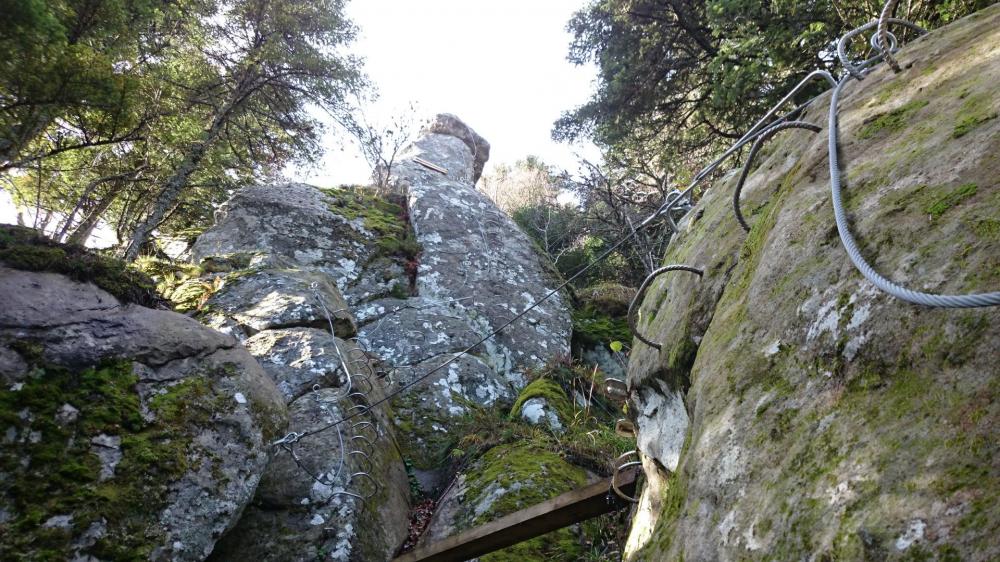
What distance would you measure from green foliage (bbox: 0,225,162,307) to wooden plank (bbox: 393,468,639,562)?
9.72ft

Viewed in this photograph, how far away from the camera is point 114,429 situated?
9.68ft

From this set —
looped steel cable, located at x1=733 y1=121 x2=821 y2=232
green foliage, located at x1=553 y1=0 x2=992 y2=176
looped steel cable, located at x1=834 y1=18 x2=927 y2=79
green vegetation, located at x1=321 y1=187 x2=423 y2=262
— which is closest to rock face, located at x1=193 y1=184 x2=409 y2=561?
green vegetation, located at x1=321 y1=187 x2=423 y2=262

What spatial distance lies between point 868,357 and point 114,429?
12.1 feet

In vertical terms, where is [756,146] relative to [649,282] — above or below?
above

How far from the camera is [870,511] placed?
3.12 ft

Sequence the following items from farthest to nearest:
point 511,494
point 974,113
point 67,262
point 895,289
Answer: point 511,494 → point 67,262 → point 974,113 → point 895,289

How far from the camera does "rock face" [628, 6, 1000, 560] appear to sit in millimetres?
907

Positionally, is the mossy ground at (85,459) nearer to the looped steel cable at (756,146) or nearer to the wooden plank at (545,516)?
the wooden plank at (545,516)

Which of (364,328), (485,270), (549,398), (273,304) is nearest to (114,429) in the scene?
(273,304)

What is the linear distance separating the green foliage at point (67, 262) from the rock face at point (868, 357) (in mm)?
3882

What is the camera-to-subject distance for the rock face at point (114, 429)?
8.44 feet

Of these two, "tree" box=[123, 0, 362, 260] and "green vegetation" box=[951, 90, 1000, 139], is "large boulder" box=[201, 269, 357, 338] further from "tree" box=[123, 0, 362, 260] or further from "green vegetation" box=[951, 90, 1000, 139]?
"green vegetation" box=[951, 90, 1000, 139]

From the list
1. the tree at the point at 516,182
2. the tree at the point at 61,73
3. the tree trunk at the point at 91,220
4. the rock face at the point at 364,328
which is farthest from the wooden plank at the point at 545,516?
the tree at the point at 516,182

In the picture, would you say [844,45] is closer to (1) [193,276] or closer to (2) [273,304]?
(2) [273,304]
